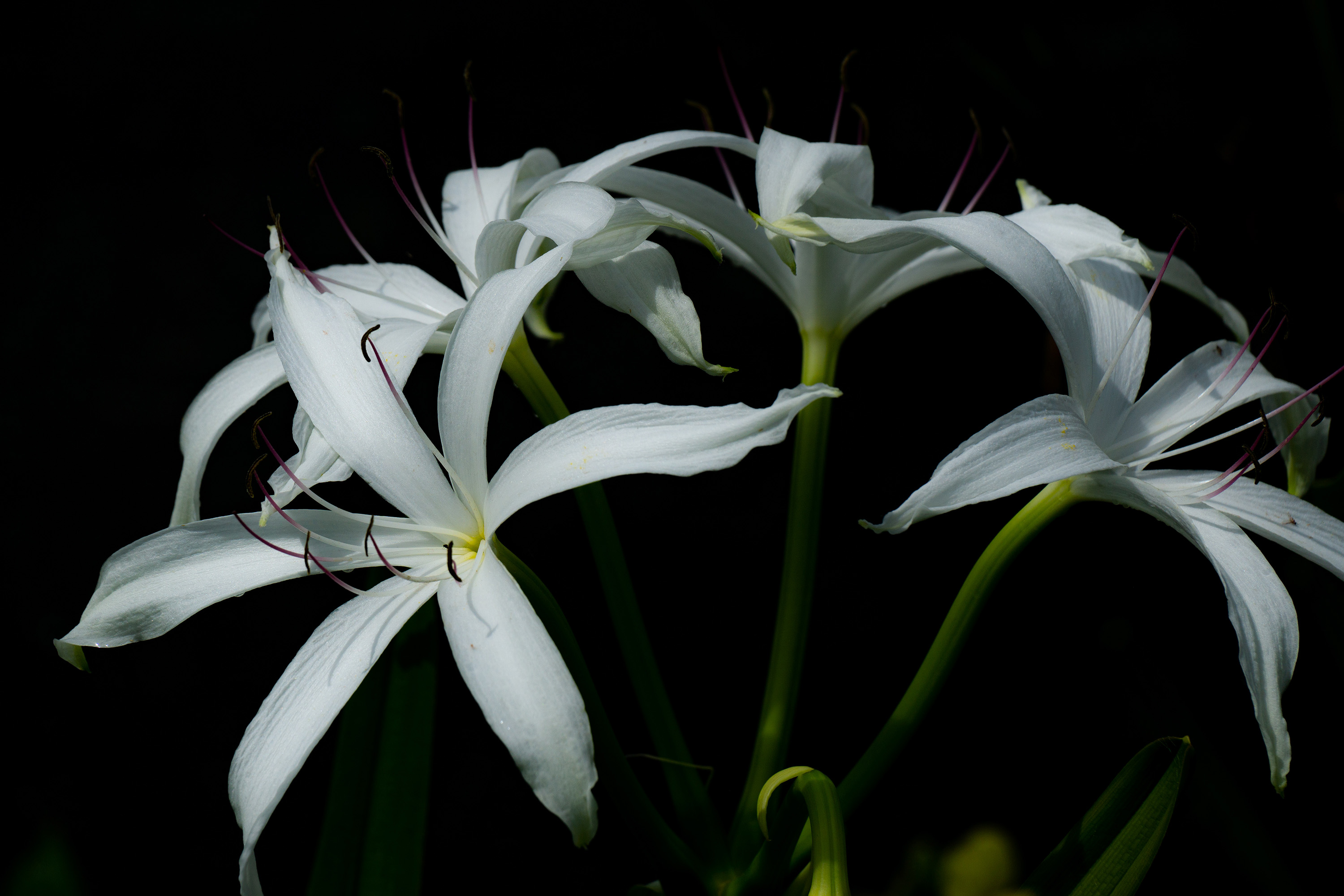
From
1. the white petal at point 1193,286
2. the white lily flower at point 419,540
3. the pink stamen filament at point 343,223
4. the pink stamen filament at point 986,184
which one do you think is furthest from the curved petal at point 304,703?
the white petal at point 1193,286

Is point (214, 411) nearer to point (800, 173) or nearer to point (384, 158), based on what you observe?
point (384, 158)

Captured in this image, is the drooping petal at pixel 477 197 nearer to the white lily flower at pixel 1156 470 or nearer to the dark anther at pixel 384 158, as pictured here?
the dark anther at pixel 384 158

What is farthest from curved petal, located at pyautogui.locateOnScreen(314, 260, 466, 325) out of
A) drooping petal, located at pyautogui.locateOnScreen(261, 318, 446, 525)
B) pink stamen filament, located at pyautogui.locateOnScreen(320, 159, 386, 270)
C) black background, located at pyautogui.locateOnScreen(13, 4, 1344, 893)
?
black background, located at pyautogui.locateOnScreen(13, 4, 1344, 893)

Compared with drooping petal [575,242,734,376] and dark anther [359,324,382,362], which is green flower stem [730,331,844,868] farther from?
dark anther [359,324,382,362]

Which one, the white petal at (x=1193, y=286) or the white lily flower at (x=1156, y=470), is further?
the white petal at (x=1193, y=286)

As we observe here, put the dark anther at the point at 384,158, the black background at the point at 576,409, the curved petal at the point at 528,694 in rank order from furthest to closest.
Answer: the black background at the point at 576,409 → the dark anther at the point at 384,158 → the curved petal at the point at 528,694

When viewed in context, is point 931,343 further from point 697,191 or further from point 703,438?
point 703,438

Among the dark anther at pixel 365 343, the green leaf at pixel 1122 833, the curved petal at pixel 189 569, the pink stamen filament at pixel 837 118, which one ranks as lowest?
the green leaf at pixel 1122 833

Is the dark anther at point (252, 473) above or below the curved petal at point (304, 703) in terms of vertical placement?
above
